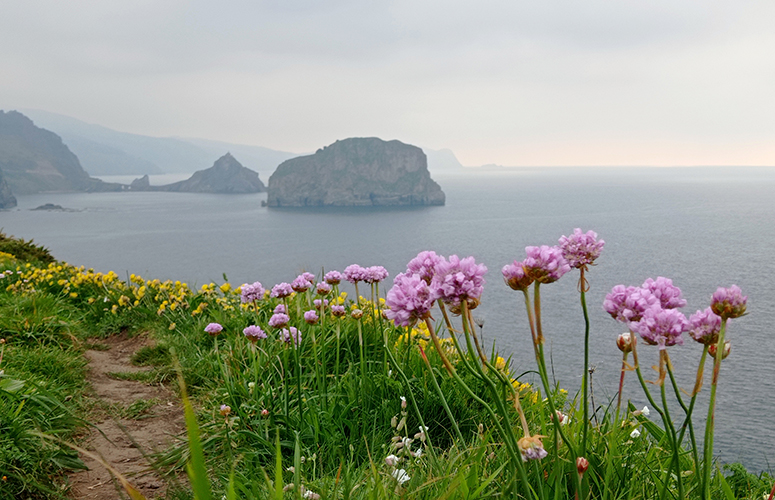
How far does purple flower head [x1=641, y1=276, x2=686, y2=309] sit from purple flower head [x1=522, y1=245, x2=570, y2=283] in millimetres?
304

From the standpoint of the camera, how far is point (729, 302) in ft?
5.10

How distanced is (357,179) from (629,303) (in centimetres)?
17861

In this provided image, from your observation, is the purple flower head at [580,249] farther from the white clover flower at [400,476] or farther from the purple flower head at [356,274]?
the purple flower head at [356,274]

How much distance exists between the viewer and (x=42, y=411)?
429 cm

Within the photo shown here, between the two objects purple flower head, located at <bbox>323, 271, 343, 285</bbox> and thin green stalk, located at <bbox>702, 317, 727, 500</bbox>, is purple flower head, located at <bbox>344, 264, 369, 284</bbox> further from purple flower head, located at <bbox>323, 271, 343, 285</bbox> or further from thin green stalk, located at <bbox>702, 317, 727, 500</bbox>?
thin green stalk, located at <bbox>702, 317, 727, 500</bbox>

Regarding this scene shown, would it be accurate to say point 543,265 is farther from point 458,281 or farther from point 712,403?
point 712,403

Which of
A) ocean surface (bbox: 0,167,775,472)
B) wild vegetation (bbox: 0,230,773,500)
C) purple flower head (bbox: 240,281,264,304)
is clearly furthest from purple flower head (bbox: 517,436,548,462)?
purple flower head (bbox: 240,281,264,304)

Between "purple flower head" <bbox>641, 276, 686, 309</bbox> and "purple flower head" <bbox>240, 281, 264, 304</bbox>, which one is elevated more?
"purple flower head" <bbox>641, 276, 686, 309</bbox>

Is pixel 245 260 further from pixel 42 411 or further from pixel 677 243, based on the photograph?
pixel 42 411

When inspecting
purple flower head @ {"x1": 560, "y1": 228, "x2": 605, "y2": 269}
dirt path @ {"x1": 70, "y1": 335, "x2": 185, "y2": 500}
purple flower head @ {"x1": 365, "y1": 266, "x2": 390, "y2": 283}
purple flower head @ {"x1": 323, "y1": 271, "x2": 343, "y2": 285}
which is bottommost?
dirt path @ {"x1": 70, "y1": 335, "x2": 185, "y2": 500}

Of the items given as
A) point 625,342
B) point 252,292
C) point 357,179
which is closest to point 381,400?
point 252,292

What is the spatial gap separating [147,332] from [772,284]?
2772 inches

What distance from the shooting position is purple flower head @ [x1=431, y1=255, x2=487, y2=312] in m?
1.79

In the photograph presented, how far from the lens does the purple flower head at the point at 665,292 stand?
1.81 metres
